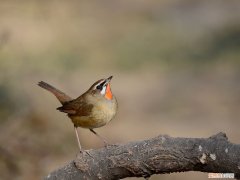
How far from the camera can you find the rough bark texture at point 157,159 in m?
5.05

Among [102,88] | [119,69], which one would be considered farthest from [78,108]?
[119,69]

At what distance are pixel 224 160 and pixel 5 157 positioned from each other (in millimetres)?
5177

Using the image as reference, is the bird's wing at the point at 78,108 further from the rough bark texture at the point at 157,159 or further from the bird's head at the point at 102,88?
the rough bark texture at the point at 157,159

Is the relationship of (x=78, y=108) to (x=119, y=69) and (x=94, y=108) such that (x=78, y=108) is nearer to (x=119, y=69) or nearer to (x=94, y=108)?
(x=94, y=108)

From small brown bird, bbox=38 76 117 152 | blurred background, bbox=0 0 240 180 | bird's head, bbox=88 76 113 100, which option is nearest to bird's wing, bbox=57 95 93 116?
small brown bird, bbox=38 76 117 152

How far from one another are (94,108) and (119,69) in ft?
40.8

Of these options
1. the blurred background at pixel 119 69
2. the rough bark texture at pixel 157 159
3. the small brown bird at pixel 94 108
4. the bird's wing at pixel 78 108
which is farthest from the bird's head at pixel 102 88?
the blurred background at pixel 119 69

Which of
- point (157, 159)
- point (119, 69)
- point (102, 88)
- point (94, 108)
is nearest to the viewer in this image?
point (157, 159)

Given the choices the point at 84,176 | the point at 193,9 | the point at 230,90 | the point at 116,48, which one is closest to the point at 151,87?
the point at 230,90

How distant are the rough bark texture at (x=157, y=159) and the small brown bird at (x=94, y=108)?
99 cm

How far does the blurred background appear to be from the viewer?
38.3 ft

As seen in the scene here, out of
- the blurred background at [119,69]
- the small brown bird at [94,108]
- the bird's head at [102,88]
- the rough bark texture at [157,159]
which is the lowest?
the rough bark texture at [157,159]

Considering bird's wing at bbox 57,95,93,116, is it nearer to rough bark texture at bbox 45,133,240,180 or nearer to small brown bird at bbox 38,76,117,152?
small brown bird at bbox 38,76,117,152

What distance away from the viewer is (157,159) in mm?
5312
